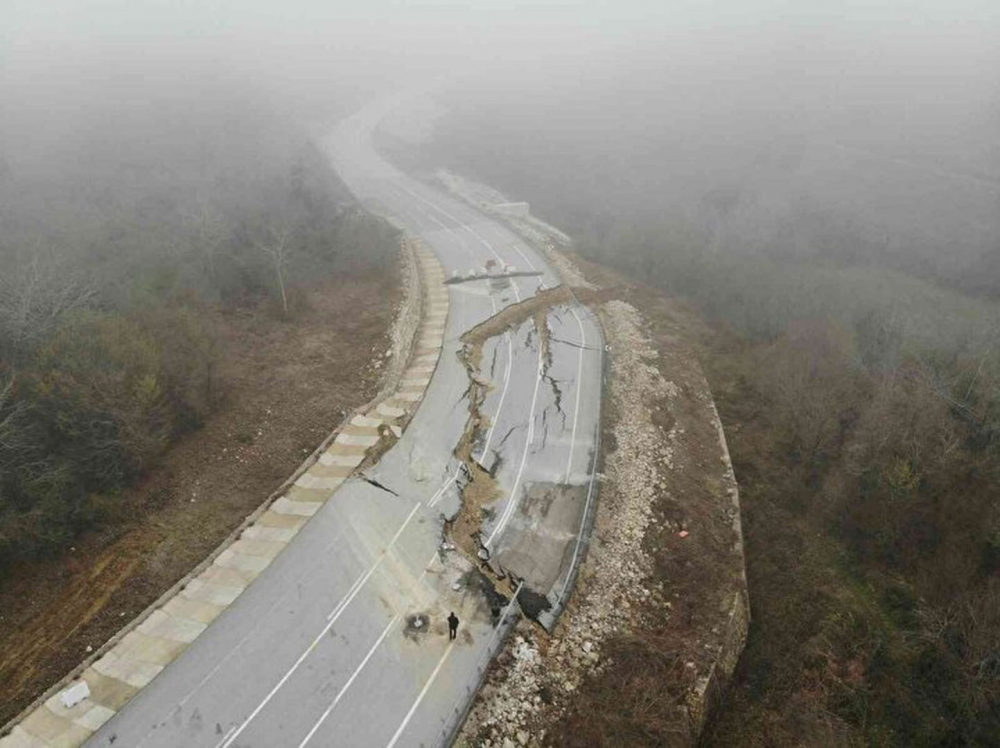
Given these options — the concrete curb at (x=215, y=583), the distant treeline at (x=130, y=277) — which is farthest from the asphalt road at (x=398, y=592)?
the distant treeline at (x=130, y=277)

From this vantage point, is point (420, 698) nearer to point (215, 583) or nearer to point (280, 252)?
point (215, 583)

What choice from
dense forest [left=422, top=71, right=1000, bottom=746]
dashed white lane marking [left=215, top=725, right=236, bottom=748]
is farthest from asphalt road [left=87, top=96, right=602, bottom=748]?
dense forest [left=422, top=71, right=1000, bottom=746]

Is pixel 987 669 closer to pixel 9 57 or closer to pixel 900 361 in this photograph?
pixel 900 361

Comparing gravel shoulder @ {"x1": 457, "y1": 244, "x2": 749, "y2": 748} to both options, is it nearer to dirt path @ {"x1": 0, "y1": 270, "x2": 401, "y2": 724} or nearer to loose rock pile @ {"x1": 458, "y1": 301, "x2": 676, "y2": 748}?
loose rock pile @ {"x1": 458, "y1": 301, "x2": 676, "y2": 748}

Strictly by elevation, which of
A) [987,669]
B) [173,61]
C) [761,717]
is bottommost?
[761,717]

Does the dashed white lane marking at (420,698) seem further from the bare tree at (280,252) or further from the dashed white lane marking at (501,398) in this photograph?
the bare tree at (280,252)

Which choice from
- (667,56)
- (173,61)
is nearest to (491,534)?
(173,61)
